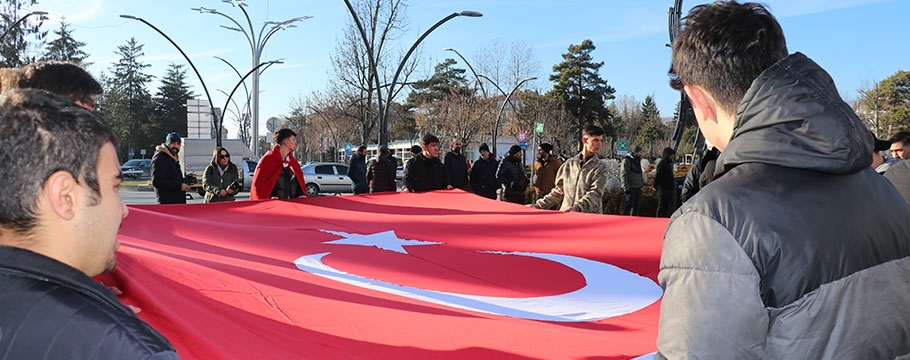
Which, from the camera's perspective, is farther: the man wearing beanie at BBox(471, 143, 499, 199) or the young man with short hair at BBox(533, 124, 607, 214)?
the man wearing beanie at BBox(471, 143, 499, 199)

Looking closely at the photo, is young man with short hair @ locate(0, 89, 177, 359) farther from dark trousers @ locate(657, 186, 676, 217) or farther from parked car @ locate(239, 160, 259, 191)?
parked car @ locate(239, 160, 259, 191)

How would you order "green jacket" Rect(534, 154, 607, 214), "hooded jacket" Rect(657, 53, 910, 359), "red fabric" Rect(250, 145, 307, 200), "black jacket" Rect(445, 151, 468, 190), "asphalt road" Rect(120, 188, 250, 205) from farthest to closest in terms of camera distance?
"asphalt road" Rect(120, 188, 250, 205) < "black jacket" Rect(445, 151, 468, 190) < "red fabric" Rect(250, 145, 307, 200) < "green jacket" Rect(534, 154, 607, 214) < "hooded jacket" Rect(657, 53, 910, 359)

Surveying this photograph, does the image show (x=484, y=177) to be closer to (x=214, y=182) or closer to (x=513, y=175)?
(x=513, y=175)

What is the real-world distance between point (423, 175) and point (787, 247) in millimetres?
9881

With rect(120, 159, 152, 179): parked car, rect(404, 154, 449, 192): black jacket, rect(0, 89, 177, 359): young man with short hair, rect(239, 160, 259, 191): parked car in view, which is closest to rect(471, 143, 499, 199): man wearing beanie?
rect(404, 154, 449, 192): black jacket

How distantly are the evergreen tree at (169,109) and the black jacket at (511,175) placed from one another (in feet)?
269

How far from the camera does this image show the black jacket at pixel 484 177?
1405cm

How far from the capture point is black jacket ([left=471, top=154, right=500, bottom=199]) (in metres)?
14.1

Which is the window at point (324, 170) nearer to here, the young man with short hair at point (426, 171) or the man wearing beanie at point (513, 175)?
the man wearing beanie at point (513, 175)

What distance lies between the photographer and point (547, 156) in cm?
1308

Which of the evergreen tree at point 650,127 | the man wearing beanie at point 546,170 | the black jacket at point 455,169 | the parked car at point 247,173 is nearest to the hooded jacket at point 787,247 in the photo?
the man wearing beanie at point 546,170

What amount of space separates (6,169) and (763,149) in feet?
4.82

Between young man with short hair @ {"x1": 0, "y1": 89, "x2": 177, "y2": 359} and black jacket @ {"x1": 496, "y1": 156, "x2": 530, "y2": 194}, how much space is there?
38.7 feet

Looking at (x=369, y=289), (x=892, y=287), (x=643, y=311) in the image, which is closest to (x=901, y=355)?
(x=892, y=287)
